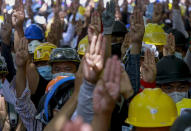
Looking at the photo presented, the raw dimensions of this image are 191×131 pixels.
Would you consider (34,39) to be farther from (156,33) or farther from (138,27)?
(138,27)

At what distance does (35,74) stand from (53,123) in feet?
7.45

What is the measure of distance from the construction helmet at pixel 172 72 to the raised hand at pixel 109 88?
202 centimetres

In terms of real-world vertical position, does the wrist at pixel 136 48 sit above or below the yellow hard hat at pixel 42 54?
above

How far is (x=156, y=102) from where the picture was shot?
3.81m

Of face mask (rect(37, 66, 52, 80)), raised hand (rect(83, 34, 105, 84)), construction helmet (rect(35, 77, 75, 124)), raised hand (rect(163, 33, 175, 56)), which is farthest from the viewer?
face mask (rect(37, 66, 52, 80))

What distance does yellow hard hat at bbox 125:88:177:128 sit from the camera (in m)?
3.78

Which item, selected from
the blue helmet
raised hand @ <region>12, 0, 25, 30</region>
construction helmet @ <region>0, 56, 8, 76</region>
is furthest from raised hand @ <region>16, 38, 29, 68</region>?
the blue helmet

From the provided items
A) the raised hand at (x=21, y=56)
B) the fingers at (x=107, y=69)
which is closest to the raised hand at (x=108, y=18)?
Result: the raised hand at (x=21, y=56)

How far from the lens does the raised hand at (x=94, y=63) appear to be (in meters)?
3.38

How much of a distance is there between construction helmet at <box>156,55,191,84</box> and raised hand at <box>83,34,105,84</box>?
163 cm

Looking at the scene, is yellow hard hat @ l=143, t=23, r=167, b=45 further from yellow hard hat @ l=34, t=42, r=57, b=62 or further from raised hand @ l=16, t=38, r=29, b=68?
raised hand @ l=16, t=38, r=29, b=68

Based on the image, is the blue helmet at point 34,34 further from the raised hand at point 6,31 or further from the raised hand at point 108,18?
the raised hand at point 108,18

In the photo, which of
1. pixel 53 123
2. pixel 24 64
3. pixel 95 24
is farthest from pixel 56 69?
pixel 53 123

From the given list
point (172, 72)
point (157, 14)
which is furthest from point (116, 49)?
point (157, 14)
